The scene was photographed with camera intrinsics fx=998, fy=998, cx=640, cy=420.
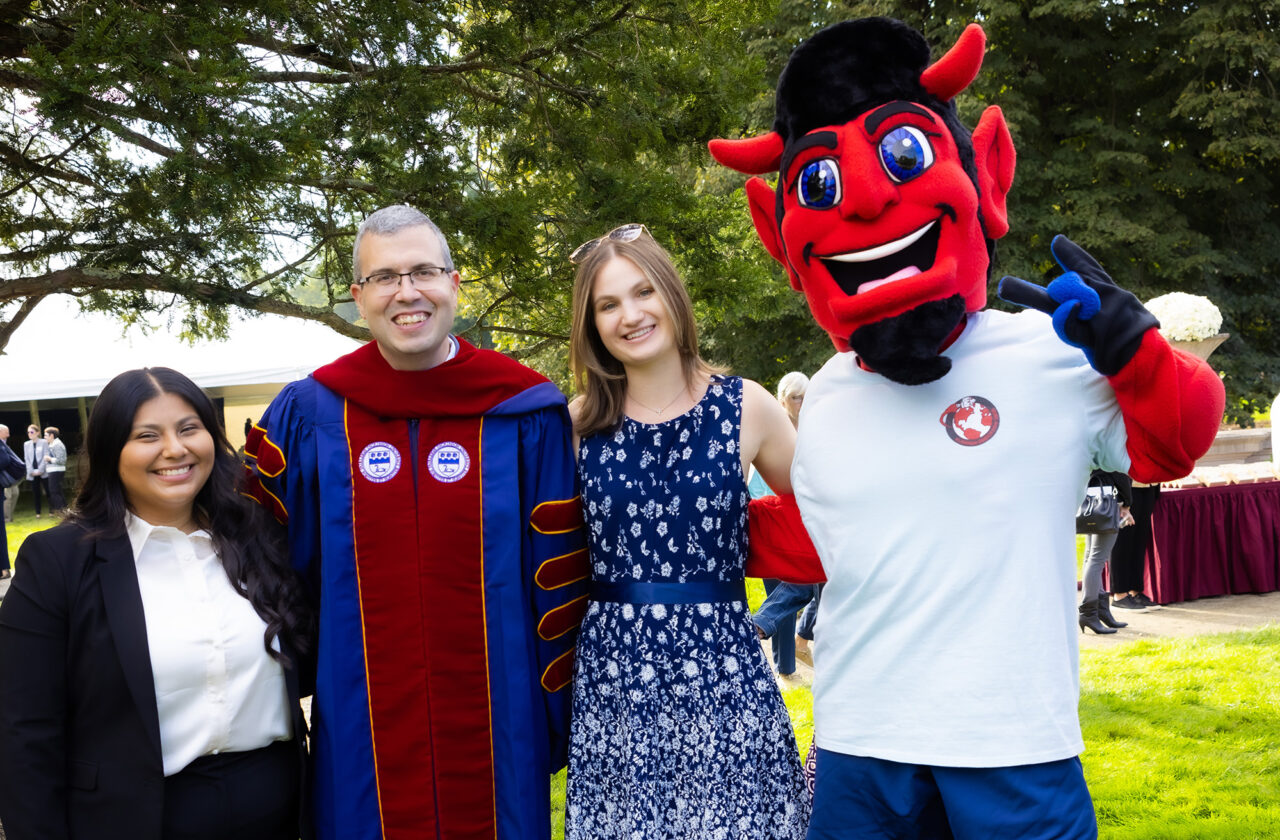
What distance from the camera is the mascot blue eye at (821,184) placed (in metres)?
1.93

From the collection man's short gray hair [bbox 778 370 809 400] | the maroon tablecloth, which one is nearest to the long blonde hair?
man's short gray hair [bbox 778 370 809 400]

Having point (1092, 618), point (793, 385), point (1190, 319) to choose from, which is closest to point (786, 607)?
point (793, 385)

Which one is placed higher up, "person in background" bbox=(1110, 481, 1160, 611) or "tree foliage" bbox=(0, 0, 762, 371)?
"tree foliage" bbox=(0, 0, 762, 371)

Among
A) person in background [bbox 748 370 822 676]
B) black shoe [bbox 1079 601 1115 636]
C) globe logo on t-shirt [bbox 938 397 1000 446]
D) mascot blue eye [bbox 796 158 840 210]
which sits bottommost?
black shoe [bbox 1079 601 1115 636]

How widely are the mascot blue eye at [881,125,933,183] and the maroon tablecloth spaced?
6.26 meters

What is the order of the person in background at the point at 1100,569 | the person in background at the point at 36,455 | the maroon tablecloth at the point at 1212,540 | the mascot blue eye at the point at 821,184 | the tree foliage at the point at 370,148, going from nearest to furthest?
the mascot blue eye at the point at 821,184, the tree foliage at the point at 370,148, the person in background at the point at 1100,569, the maroon tablecloth at the point at 1212,540, the person in background at the point at 36,455

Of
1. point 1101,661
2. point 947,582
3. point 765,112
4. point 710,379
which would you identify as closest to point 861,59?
point 710,379

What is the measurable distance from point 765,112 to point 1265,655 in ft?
34.2

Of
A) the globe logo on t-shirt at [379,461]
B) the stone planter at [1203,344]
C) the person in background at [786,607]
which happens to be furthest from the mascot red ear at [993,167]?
the stone planter at [1203,344]

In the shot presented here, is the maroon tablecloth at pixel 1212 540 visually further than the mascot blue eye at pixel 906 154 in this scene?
Yes

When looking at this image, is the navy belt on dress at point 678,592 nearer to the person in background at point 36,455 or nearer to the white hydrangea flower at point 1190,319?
the white hydrangea flower at point 1190,319

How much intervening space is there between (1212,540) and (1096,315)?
6672 mm

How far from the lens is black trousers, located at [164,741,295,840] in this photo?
6.86ft

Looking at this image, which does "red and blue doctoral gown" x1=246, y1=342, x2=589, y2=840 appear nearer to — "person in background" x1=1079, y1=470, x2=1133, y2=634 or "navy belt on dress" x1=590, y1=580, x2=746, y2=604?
"navy belt on dress" x1=590, y1=580, x2=746, y2=604
